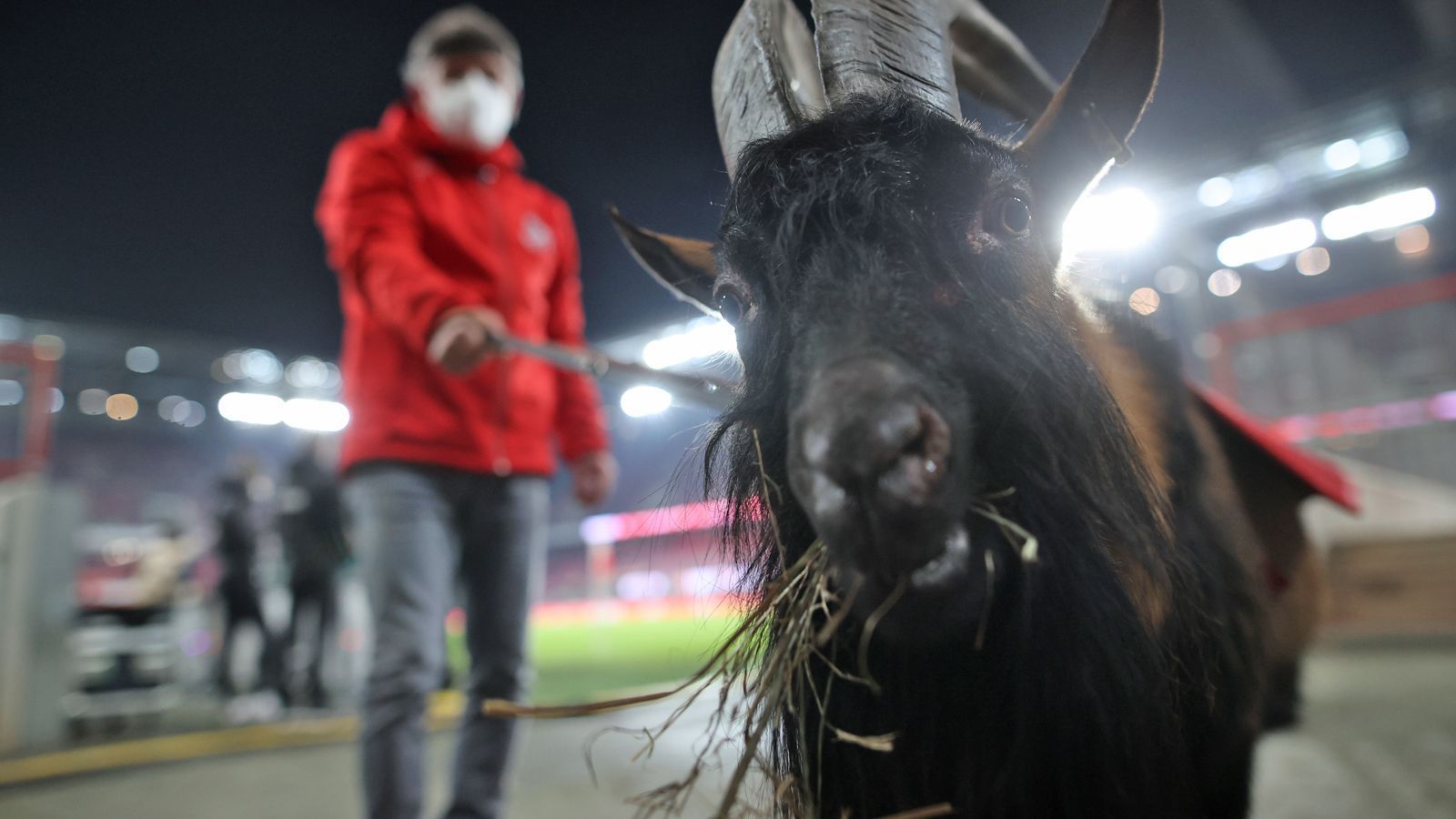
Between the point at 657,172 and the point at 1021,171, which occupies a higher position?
the point at 657,172

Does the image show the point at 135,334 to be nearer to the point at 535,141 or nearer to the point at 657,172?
the point at 535,141

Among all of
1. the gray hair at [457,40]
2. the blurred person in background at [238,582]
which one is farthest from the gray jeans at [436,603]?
the blurred person in background at [238,582]

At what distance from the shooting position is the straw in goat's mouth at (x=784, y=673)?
43.1 inches

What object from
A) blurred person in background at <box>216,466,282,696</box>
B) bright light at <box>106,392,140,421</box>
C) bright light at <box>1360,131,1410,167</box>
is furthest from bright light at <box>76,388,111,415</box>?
bright light at <box>1360,131,1410,167</box>

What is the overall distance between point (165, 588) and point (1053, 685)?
879 cm

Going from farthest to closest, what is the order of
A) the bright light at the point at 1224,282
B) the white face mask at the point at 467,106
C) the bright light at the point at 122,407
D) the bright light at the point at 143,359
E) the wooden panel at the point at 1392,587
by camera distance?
the bright light at the point at 122,407
the bright light at the point at 143,359
the bright light at the point at 1224,282
the wooden panel at the point at 1392,587
the white face mask at the point at 467,106

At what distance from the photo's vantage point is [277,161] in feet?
46.1

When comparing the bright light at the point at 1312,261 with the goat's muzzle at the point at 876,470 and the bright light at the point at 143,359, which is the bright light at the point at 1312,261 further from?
the bright light at the point at 143,359

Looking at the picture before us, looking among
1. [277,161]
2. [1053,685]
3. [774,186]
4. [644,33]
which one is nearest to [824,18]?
[774,186]

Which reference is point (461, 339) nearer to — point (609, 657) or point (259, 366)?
point (609, 657)

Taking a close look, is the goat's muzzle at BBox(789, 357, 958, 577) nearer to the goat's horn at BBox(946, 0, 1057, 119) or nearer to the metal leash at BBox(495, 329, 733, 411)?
the metal leash at BBox(495, 329, 733, 411)

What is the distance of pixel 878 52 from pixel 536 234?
174 cm

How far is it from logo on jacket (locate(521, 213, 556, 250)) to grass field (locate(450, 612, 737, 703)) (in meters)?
1.55

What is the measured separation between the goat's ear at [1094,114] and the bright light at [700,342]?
0.67m
